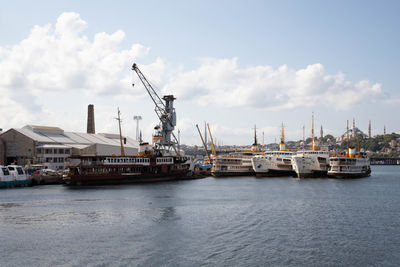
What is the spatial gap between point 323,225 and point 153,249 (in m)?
19.7

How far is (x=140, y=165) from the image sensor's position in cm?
9794

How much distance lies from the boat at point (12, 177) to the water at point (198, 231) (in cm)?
1754

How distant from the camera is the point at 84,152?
120188mm

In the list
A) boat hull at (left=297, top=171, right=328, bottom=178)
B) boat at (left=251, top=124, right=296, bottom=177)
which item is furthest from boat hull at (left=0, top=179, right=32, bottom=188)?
boat hull at (left=297, top=171, right=328, bottom=178)

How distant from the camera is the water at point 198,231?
100 ft

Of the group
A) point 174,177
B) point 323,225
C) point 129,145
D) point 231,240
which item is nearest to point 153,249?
point 231,240

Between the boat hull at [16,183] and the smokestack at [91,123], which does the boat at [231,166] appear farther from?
the smokestack at [91,123]

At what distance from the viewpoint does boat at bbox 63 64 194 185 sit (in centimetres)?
8900

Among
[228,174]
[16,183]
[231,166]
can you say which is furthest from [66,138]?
[231,166]

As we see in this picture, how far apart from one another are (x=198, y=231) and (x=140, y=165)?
60415 millimetres

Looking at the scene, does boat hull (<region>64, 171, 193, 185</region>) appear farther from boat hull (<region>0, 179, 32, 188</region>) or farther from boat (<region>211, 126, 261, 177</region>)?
boat (<region>211, 126, 261, 177</region>)

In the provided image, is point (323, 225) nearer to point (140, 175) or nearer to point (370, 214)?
point (370, 214)

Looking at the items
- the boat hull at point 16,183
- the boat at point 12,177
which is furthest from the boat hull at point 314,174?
the boat at point 12,177

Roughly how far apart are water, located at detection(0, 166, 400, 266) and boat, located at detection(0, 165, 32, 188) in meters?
17.5
